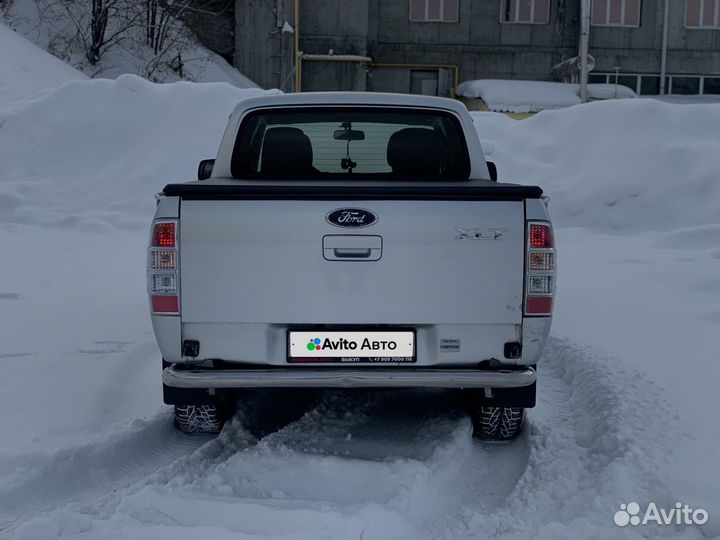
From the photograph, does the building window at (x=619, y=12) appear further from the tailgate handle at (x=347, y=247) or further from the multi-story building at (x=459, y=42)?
the tailgate handle at (x=347, y=247)

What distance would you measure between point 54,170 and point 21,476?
10.2 meters

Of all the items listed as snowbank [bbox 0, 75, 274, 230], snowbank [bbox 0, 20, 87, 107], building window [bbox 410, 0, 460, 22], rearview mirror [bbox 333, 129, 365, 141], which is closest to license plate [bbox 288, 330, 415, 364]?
rearview mirror [bbox 333, 129, 365, 141]

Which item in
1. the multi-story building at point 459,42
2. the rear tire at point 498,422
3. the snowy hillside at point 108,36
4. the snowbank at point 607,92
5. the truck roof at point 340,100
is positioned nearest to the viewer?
the rear tire at point 498,422

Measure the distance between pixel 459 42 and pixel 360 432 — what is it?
975 inches

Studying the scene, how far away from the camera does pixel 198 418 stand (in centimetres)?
438

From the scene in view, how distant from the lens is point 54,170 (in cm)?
1310

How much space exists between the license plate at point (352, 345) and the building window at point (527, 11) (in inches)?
1021

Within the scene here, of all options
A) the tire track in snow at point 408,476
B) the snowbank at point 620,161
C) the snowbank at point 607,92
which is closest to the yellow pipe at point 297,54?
the snowbank at point 607,92

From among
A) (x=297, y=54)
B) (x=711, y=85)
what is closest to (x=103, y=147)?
(x=297, y=54)

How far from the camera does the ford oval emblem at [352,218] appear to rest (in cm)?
363

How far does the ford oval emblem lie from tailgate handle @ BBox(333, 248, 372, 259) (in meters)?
0.10

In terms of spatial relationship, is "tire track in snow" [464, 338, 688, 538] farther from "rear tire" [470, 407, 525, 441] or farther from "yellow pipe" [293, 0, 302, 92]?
"yellow pipe" [293, 0, 302, 92]

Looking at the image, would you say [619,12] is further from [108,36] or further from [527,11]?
[108,36]

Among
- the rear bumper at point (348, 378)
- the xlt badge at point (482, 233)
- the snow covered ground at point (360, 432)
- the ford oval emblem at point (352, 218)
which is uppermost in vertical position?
the ford oval emblem at point (352, 218)
